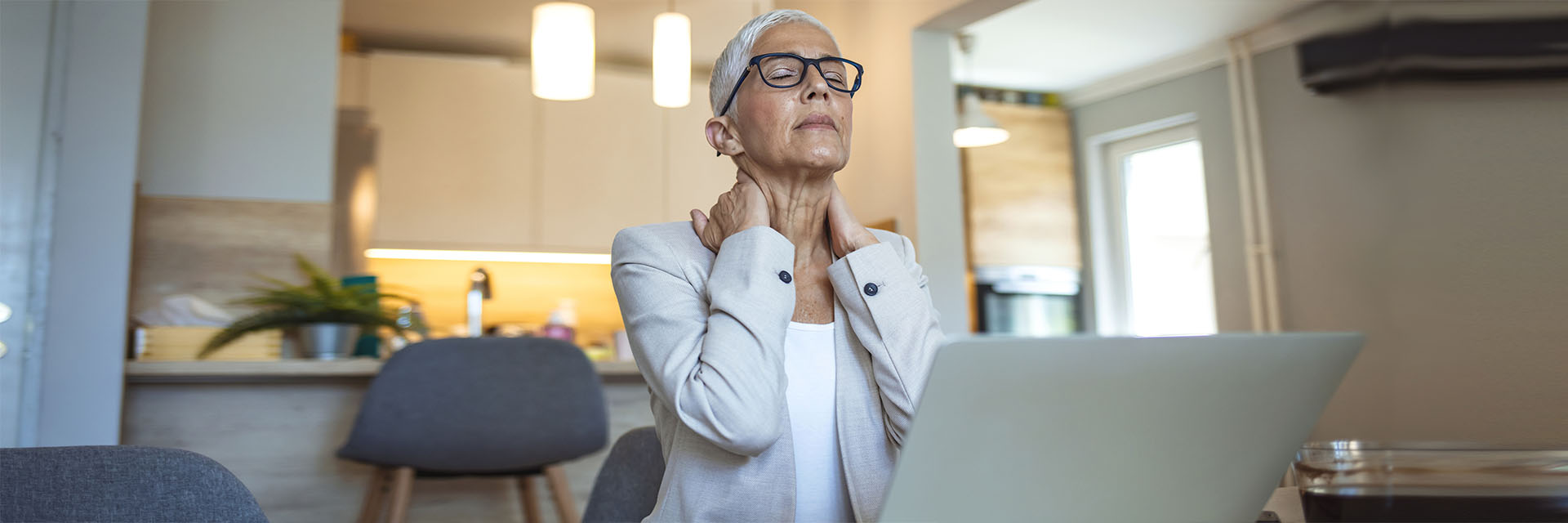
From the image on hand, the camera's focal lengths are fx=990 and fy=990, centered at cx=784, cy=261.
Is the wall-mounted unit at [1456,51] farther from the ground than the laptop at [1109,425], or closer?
farther from the ground

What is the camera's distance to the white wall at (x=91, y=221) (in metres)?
2.21

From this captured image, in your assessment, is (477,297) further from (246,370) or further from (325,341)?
(246,370)

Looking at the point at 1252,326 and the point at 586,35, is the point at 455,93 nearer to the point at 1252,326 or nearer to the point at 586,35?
the point at 586,35

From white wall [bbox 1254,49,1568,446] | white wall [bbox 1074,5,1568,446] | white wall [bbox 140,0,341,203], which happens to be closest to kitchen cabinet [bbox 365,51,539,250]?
white wall [bbox 140,0,341,203]

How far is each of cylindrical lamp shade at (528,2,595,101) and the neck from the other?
2.06 meters

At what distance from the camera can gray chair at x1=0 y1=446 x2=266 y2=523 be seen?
0.78m

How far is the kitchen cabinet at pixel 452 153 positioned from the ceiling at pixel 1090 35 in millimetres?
2086

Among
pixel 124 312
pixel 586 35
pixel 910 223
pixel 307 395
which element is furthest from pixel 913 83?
pixel 124 312

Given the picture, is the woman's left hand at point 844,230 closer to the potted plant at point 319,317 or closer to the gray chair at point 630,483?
the gray chair at point 630,483

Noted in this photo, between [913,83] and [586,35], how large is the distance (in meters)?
1.25

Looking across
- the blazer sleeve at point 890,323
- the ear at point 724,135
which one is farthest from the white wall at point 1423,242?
the ear at point 724,135

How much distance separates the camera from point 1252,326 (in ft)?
14.2

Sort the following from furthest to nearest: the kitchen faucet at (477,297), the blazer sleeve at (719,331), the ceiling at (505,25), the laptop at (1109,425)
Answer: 1. the ceiling at (505,25)
2. the kitchen faucet at (477,297)
3. the blazer sleeve at (719,331)
4. the laptop at (1109,425)

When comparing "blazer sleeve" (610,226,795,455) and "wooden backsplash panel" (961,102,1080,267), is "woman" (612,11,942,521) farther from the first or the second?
"wooden backsplash panel" (961,102,1080,267)
